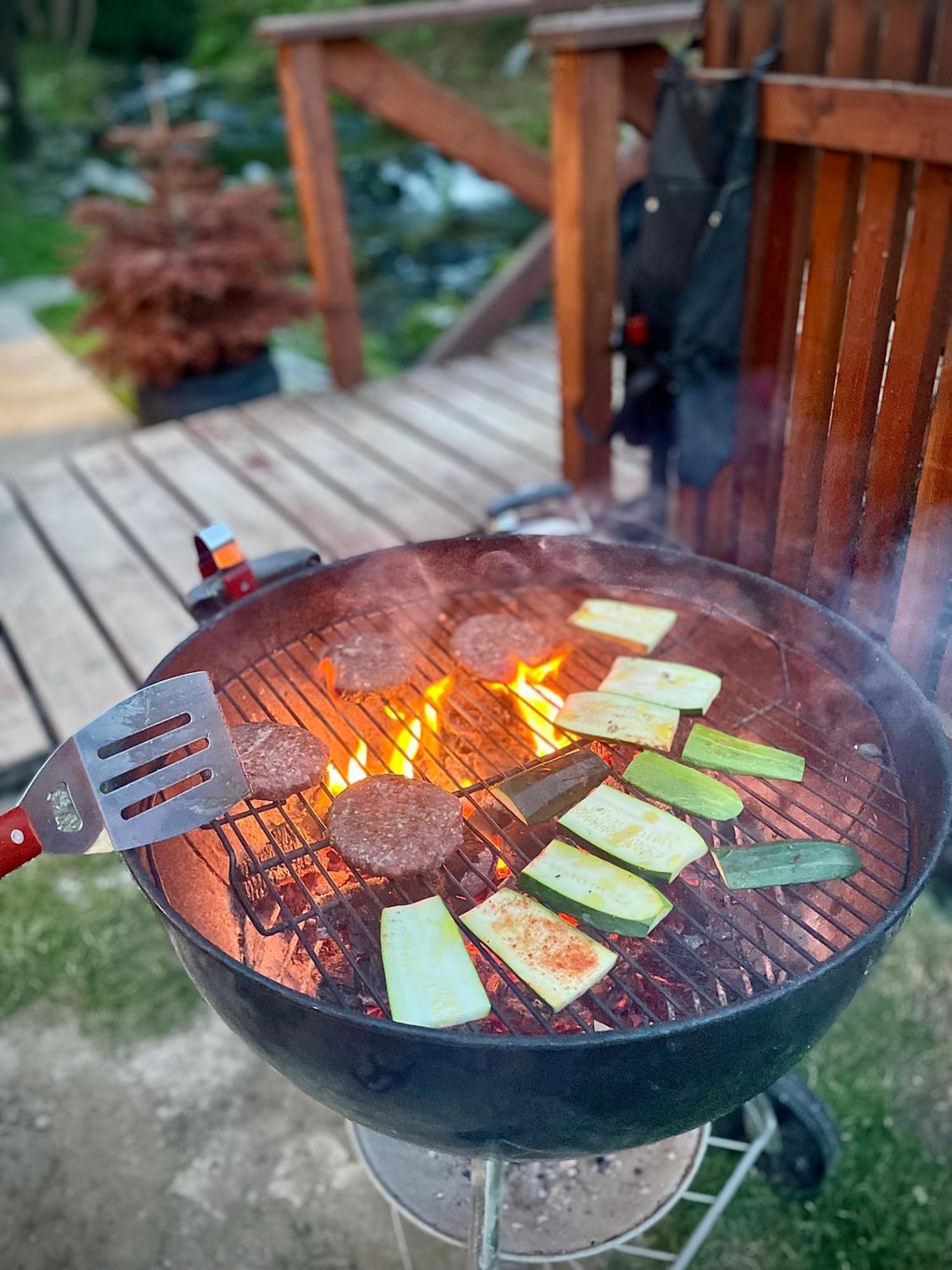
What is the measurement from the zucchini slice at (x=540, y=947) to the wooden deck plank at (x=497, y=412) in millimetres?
3346

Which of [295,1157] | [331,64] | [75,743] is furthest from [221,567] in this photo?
[331,64]

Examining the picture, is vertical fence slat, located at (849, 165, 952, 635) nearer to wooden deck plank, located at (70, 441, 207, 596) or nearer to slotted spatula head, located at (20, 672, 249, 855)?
slotted spatula head, located at (20, 672, 249, 855)

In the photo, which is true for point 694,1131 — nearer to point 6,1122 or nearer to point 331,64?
point 6,1122

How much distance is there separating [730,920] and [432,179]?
10.8 metres

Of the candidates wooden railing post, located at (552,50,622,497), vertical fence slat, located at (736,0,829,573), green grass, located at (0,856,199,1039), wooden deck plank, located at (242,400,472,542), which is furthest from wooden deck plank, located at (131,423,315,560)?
vertical fence slat, located at (736,0,829,573)

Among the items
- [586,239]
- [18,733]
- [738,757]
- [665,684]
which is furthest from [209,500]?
[738,757]

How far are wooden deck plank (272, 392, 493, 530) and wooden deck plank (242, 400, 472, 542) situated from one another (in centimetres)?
4

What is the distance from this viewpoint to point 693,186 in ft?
9.53

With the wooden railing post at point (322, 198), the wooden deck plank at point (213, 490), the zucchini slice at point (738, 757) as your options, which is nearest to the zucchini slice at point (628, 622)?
the zucchini slice at point (738, 757)

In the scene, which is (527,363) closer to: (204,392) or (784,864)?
(204,392)

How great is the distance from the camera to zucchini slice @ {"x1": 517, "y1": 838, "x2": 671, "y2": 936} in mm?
1446

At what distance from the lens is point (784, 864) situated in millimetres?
1562

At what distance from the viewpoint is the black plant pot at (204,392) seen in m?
5.36

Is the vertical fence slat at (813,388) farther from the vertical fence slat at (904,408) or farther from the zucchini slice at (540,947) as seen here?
the zucchini slice at (540,947)
